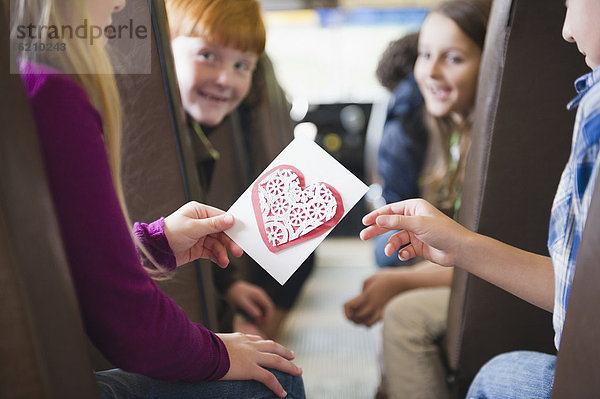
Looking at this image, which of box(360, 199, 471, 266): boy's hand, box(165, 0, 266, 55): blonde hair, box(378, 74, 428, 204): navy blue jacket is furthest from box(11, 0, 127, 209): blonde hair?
box(378, 74, 428, 204): navy blue jacket

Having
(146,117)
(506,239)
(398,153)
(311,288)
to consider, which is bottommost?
(311,288)

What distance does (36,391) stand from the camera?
45cm

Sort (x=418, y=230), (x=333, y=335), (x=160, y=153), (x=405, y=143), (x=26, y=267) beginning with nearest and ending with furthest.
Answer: (x=26, y=267) → (x=418, y=230) → (x=160, y=153) → (x=405, y=143) → (x=333, y=335)

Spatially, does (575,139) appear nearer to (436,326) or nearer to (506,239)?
(506,239)

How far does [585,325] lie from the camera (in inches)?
20.0

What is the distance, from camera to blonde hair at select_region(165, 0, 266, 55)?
81cm

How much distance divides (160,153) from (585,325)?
1.94 feet

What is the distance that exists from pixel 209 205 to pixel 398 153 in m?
1.00

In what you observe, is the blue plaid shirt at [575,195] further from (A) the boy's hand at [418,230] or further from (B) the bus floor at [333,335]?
(B) the bus floor at [333,335]

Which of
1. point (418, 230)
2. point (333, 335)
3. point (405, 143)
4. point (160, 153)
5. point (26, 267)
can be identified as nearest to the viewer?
point (26, 267)

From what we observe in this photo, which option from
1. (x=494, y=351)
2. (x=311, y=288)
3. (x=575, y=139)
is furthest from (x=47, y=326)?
(x=311, y=288)

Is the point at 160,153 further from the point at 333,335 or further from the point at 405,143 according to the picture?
the point at 333,335

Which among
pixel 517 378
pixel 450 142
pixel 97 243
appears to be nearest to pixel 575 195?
pixel 517 378

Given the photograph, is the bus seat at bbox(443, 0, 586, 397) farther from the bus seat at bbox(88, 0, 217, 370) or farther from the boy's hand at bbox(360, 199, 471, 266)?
the bus seat at bbox(88, 0, 217, 370)
